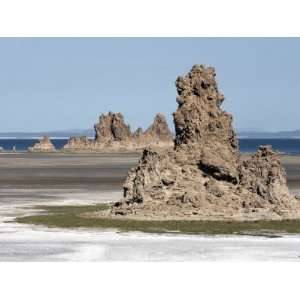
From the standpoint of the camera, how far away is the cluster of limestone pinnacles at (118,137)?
174m

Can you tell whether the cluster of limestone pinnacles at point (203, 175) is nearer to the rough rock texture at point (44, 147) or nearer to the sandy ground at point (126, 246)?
the sandy ground at point (126, 246)

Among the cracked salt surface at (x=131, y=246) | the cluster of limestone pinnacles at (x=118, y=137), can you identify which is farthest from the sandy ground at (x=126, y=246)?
the cluster of limestone pinnacles at (x=118, y=137)

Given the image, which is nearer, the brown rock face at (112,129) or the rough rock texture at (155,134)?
the brown rock face at (112,129)

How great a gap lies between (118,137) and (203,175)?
138765 millimetres

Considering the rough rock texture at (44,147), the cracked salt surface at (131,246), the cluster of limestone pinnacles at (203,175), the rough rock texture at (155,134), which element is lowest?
the cracked salt surface at (131,246)

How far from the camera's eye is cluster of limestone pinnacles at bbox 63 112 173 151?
174 m

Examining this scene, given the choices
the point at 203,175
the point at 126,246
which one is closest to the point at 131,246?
the point at 126,246

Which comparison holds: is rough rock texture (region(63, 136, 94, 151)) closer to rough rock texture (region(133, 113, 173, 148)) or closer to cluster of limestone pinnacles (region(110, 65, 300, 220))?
rough rock texture (region(133, 113, 173, 148))

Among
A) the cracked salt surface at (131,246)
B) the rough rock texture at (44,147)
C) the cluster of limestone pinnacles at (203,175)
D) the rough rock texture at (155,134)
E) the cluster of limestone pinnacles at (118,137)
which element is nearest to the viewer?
the cracked salt surface at (131,246)

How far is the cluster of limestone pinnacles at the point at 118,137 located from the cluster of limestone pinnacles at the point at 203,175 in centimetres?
13321

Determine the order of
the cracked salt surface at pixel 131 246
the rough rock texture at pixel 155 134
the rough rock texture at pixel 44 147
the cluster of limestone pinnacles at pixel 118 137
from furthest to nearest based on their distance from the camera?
the rough rock texture at pixel 44 147 → the rough rock texture at pixel 155 134 → the cluster of limestone pinnacles at pixel 118 137 → the cracked salt surface at pixel 131 246

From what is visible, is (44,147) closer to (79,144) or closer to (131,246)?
(79,144)
